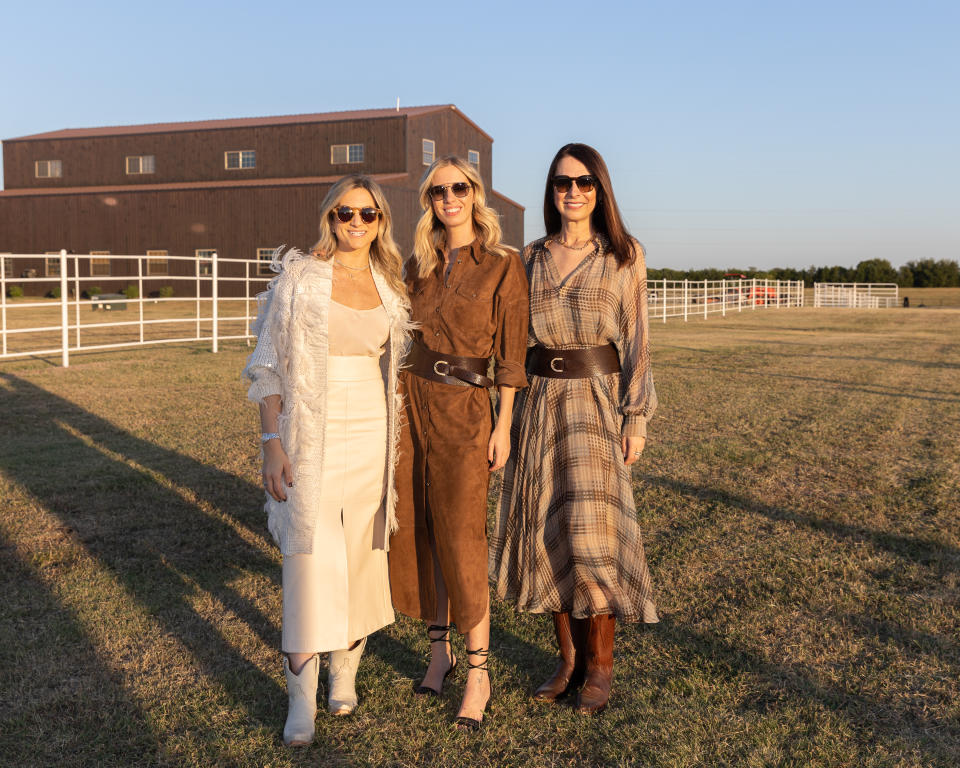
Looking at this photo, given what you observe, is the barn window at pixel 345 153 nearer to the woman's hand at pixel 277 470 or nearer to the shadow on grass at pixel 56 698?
the shadow on grass at pixel 56 698

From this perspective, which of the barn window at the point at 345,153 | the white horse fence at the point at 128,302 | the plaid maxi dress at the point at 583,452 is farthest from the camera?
the barn window at the point at 345,153

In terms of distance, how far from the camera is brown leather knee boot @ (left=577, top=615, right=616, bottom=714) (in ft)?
9.73

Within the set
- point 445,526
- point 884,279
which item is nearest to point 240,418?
point 445,526

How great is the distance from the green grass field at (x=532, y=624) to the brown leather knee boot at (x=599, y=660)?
8 cm

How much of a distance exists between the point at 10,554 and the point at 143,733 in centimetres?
220

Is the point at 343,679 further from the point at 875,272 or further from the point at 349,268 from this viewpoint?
the point at 875,272

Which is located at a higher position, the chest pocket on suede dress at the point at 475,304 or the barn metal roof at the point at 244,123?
the barn metal roof at the point at 244,123

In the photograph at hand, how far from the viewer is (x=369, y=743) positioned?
274 centimetres

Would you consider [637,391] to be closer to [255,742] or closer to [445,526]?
[445,526]

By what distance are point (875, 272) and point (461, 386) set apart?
249ft

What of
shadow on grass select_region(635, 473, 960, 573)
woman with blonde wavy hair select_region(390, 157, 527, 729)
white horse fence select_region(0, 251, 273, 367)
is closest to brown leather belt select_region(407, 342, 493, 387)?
woman with blonde wavy hair select_region(390, 157, 527, 729)

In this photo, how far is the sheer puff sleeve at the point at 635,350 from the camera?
9.80 feet

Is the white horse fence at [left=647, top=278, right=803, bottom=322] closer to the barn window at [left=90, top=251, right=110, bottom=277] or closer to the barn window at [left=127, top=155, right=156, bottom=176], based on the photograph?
the barn window at [left=90, top=251, right=110, bottom=277]

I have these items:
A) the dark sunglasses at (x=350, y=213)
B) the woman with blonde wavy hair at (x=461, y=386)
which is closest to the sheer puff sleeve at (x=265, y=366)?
the dark sunglasses at (x=350, y=213)
